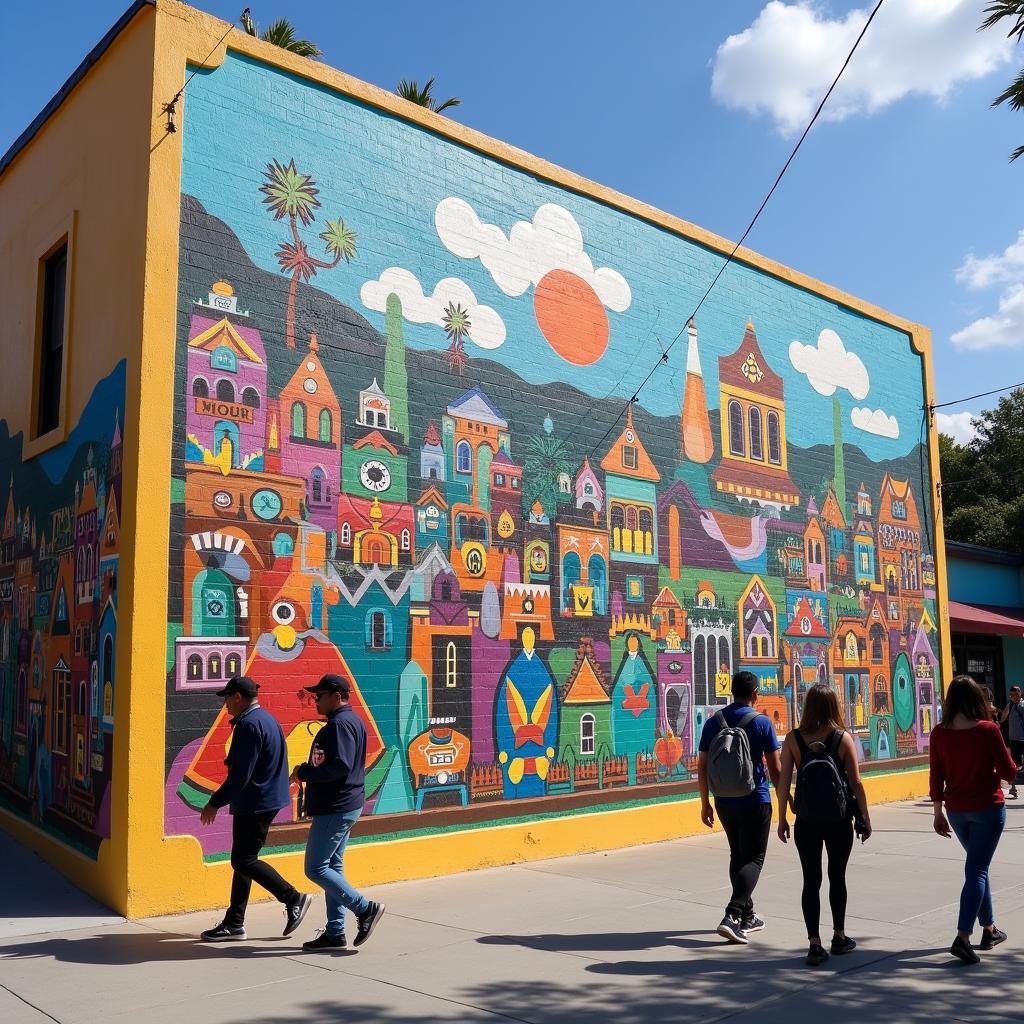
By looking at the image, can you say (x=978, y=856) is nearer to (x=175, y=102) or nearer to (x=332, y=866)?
(x=332, y=866)

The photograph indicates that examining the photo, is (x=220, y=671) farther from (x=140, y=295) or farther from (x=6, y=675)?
(x=6, y=675)

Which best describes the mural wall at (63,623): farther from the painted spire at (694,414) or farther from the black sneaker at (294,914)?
the painted spire at (694,414)

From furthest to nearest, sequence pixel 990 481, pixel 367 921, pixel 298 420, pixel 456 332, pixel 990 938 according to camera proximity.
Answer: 1. pixel 990 481
2. pixel 456 332
3. pixel 298 420
4. pixel 367 921
5. pixel 990 938

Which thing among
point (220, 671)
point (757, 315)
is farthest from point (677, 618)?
point (220, 671)

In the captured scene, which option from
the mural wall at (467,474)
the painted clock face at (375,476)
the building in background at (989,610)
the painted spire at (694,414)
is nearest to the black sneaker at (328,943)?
the mural wall at (467,474)

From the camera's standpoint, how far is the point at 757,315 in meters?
14.8

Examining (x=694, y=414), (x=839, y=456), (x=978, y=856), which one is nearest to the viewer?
(x=978, y=856)

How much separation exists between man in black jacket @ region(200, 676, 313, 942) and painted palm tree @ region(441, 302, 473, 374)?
4.59 metres

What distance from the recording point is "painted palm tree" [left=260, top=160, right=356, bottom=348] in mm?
9625

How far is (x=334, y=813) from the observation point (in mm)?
6898

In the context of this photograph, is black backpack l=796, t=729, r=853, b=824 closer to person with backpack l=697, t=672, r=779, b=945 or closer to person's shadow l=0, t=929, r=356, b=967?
person with backpack l=697, t=672, r=779, b=945

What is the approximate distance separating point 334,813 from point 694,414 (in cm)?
814

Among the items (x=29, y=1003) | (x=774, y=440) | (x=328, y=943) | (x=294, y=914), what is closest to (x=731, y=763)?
(x=328, y=943)

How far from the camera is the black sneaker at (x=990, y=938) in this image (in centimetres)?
686
